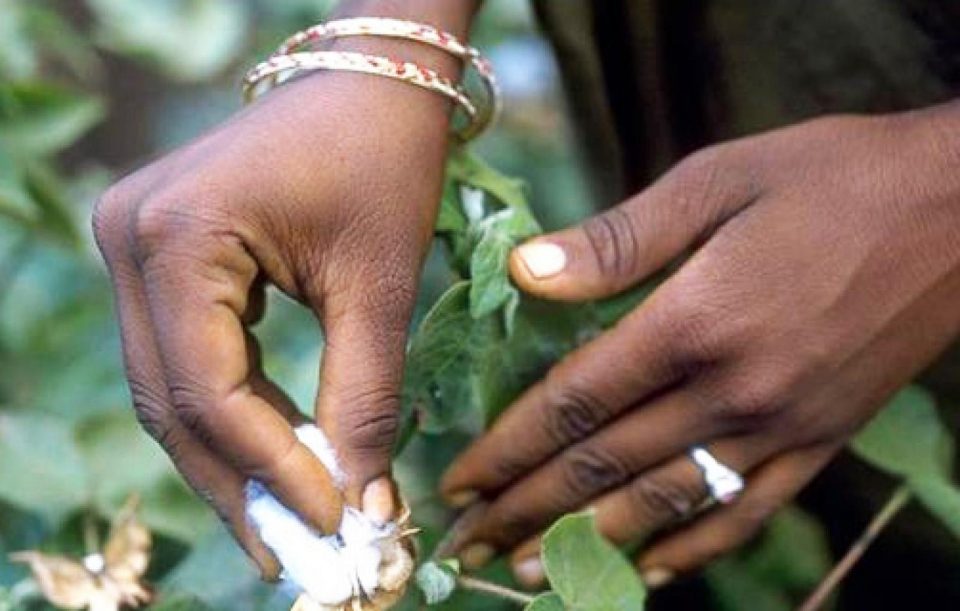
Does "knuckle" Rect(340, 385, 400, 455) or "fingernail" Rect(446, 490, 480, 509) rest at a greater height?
"knuckle" Rect(340, 385, 400, 455)

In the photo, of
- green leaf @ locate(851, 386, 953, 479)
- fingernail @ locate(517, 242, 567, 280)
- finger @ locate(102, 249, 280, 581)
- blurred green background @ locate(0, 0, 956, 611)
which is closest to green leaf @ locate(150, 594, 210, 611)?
blurred green background @ locate(0, 0, 956, 611)

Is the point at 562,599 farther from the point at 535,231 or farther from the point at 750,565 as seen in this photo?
the point at 750,565

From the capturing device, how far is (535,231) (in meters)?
0.97

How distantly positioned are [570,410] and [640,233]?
0.10 metres

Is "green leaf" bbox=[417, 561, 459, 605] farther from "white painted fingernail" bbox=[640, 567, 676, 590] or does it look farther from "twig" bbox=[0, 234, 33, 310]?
"twig" bbox=[0, 234, 33, 310]

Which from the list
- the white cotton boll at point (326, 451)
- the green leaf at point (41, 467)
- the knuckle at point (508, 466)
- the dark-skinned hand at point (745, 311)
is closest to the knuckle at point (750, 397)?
the dark-skinned hand at point (745, 311)

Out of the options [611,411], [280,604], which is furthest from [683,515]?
[280,604]

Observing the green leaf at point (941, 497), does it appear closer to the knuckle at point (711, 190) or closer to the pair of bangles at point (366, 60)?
the knuckle at point (711, 190)

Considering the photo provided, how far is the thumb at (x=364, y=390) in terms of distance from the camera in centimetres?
82

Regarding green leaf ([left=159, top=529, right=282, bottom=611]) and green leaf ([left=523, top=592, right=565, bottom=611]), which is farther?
green leaf ([left=159, top=529, right=282, bottom=611])

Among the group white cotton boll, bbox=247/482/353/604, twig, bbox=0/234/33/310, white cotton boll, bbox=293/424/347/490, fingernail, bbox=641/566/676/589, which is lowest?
fingernail, bbox=641/566/676/589

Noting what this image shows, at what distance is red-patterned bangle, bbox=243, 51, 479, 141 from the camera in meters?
0.88

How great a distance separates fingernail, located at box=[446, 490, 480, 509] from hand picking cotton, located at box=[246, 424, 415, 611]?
0.19 m

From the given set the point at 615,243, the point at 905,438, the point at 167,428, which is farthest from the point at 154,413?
the point at 905,438
